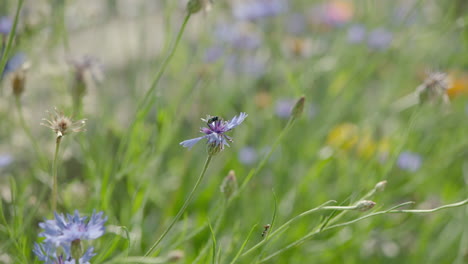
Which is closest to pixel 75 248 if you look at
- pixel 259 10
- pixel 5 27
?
pixel 5 27

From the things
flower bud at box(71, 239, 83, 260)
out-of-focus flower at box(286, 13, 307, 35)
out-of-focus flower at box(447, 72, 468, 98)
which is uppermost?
out-of-focus flower at box(286, 13, 307, 35)

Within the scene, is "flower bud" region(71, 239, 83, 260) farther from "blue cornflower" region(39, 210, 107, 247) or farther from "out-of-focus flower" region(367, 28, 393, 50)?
"out-of-focus flower" region(367, 28, 393, 50)

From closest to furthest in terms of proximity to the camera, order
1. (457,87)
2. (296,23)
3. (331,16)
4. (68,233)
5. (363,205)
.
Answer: (68,233), (363,205), (457,87), (331,16), (296,23)

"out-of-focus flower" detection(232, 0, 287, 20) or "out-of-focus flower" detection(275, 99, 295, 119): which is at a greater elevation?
"out-of-focus flower" detection(232, 0, 287, 20)

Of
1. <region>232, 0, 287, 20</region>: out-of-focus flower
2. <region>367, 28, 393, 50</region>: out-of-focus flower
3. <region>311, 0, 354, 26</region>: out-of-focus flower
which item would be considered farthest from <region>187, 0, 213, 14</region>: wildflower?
<region>311, 0, 354, 26</region>: out-of-focus flower

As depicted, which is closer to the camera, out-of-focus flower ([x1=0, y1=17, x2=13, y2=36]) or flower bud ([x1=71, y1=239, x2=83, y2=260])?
flower bud ([x1=71, y1=239, x2=83, y2=260])

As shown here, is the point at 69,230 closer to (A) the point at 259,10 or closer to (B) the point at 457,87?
(A) the point at 259,10

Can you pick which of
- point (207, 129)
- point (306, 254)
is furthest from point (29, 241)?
point (306, 254)

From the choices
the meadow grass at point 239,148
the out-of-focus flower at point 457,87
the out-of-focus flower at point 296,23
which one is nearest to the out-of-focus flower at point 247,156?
the meadow grass at point 239,148
